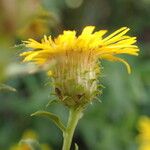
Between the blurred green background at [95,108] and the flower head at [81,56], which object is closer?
the flower head at [81,56]

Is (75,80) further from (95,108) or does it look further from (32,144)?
(95,108)

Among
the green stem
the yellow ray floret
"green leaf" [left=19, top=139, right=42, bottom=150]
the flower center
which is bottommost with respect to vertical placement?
"green leaf" [left=19, top=139, right=42, bottom=150]

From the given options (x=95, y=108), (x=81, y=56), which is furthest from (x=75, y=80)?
(x=95, y=108)

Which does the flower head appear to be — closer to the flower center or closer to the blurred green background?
the flower center

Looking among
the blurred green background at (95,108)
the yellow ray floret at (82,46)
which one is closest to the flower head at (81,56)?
the yellow ray floret at (82,46)

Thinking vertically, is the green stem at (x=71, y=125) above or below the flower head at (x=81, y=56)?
below

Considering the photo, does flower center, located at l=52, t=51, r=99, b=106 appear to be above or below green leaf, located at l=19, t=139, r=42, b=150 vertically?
above

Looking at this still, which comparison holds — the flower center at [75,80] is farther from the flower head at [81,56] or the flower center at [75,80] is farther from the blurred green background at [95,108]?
the blurred green background at [95,108]

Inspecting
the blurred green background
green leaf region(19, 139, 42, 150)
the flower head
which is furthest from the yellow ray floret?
the blurred green background

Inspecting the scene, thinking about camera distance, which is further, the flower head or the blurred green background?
the blurred green background
